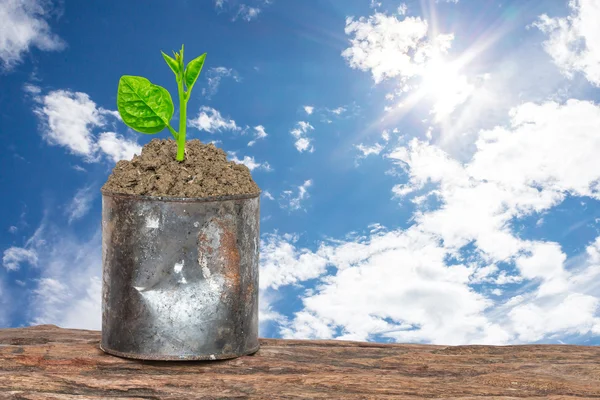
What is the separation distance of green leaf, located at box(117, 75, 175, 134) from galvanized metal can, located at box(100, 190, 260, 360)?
0.37 meters

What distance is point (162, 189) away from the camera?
3.08 m

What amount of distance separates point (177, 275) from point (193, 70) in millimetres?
903

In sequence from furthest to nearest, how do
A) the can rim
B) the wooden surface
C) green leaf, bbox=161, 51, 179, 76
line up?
green leaf, bbox=161, 51, 179, 76 < the can rim < the wooden surface

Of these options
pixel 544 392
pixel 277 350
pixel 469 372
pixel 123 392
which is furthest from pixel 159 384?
pixel 544 392

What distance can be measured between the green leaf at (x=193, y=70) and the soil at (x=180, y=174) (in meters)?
0.26

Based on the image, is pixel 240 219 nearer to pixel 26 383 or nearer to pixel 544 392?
pixel 26 383

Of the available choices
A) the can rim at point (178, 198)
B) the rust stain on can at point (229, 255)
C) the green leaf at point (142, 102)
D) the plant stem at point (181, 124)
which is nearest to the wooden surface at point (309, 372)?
the rust stain on can at point (229, 255)

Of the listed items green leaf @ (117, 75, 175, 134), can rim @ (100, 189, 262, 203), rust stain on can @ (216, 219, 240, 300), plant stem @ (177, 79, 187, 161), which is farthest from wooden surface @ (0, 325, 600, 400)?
green leaf @ (117, 75, 175, 134)

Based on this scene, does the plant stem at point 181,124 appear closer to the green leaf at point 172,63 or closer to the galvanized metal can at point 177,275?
the green leaf at point 172,63

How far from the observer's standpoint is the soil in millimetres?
3104

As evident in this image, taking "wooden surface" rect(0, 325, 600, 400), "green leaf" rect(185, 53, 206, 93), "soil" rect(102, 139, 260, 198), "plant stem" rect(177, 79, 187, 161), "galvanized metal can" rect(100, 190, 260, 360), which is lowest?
"wooden surface" rect(0, 325, 600, 400)

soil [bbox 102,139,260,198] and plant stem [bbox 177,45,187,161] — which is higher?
plant stem [bbox 177,45,187,161]

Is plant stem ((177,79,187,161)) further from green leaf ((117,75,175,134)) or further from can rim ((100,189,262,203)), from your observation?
can rim ((100,189,262,203))

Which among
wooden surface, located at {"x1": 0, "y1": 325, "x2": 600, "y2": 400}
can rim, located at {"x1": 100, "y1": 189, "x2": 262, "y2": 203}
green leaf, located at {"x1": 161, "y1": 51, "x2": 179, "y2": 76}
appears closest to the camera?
wooden surface, located at {"x1": 0, "y1": 325, "x2": 600, "y2": 400}
